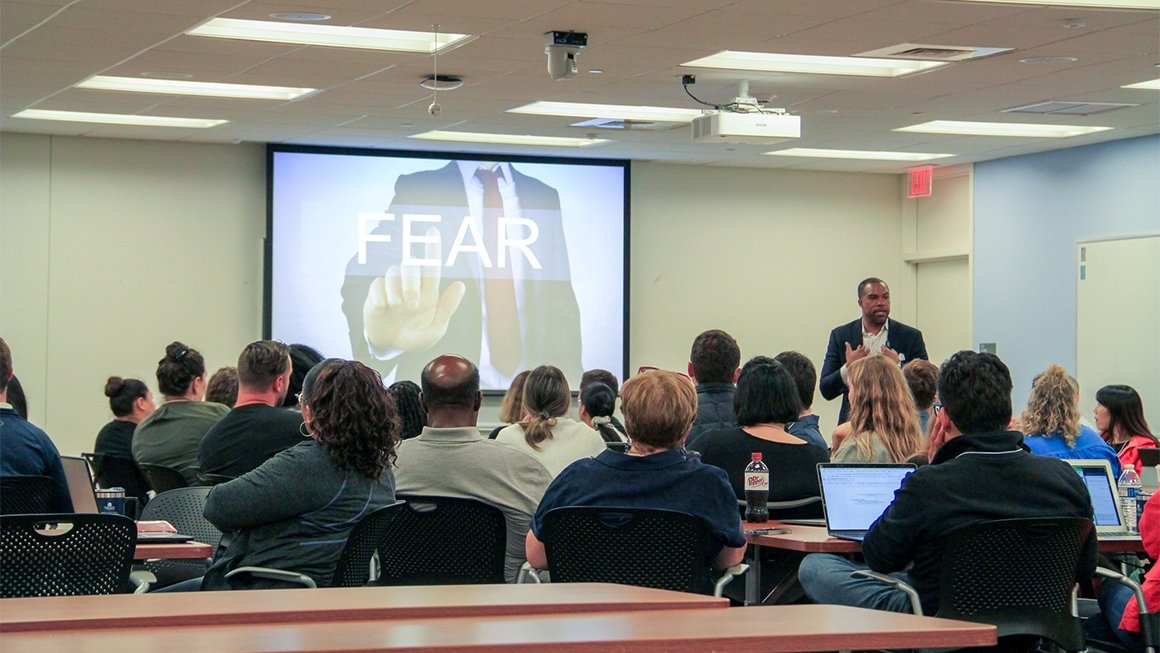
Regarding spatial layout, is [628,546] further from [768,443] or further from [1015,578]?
[768,443]

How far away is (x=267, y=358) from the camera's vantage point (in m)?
5.03

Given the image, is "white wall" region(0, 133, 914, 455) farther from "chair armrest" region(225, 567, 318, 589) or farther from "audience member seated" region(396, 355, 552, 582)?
"chair armrest" region(225, 567, 318, 589)

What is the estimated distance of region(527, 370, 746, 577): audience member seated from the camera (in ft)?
12.5

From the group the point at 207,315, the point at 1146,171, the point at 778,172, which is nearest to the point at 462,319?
the point at 207,315

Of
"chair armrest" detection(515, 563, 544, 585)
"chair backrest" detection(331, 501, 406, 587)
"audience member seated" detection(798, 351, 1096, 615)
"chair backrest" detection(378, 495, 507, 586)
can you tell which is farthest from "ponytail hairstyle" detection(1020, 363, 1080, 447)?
"chair backrest" detection(331, 501, 406, 587)

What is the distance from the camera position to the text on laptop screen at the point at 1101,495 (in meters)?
4.68

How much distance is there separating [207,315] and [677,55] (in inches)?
213

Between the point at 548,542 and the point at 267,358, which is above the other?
the point at 267,358

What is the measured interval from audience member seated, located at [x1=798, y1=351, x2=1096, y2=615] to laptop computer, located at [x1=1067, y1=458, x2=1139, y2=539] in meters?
0.79

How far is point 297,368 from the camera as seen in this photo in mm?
5570

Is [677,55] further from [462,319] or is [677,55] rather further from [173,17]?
[462,319]

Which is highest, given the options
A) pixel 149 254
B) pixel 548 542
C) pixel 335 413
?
Answer: pixel 149 254

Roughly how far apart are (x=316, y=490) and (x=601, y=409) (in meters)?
2.94

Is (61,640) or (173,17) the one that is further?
(173,17)
